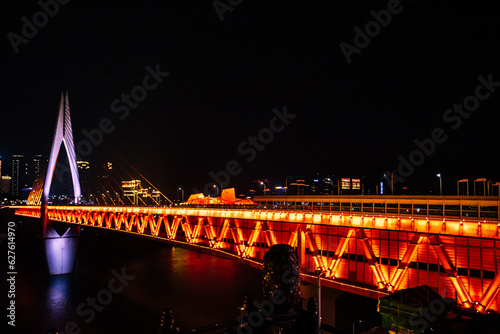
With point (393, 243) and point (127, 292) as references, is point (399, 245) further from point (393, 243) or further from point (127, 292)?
point (127, 292)

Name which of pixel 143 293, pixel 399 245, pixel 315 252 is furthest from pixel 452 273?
pixel 143 293

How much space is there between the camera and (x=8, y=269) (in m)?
50.0

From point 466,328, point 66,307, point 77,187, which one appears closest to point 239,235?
point 466,328

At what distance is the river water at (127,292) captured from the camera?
Answer: 93.1 ft

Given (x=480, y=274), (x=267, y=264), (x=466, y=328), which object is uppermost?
(x=267, y=264)

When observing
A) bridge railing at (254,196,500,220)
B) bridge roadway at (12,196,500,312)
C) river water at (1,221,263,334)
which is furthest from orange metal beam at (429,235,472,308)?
river water at (1,221,263,334)

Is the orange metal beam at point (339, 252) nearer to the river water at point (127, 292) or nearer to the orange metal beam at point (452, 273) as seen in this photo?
the orange metal beam at point (452, 273)

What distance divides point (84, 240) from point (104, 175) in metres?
27.5

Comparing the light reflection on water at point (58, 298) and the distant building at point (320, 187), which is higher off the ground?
the distant building at point (320, 187)

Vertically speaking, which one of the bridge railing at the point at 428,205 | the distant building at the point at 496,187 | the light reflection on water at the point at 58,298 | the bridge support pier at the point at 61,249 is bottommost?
the light reflection on water at the point at 58,298

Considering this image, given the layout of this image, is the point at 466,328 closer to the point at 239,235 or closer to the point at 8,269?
the point at 239,235

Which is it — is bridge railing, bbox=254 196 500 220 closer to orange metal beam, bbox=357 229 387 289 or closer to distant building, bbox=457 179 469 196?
distant building, bbox=457 179 469 196

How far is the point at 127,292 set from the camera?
123 ft

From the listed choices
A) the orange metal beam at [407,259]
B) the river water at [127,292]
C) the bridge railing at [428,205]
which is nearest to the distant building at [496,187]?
the bridge railing at [428,205]
